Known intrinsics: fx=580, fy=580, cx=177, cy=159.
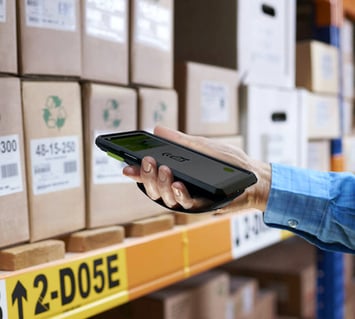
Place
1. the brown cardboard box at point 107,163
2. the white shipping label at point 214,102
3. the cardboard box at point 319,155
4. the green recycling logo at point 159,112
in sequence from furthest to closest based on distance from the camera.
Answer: the cardboard box at point 319,155, the white shipping label at point 214,102, the green recycling logo at point 159,112, the brown cardboard box at point 107,163

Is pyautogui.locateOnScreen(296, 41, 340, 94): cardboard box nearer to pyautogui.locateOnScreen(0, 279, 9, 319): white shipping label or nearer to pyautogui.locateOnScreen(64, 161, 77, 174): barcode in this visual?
pyautogui.locateOnScreen(64, 161, 77, 174): barcode

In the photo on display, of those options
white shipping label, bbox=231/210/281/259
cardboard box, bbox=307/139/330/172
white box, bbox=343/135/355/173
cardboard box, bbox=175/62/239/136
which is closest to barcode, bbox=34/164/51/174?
cardboard box, bbox=175/62/239/136

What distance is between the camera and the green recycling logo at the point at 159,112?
1.02 metres

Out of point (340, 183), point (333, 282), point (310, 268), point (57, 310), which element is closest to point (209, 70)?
point (340, 183)

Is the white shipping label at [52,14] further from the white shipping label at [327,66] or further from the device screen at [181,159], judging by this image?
the white shipping label at [327,66]

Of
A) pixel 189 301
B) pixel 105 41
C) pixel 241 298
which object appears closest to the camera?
pixel 105 41

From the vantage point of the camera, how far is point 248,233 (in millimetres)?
1233

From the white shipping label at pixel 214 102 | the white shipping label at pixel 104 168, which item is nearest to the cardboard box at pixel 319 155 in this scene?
the white shipping label at pixel 214 102

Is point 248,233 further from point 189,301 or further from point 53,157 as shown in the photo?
point 53,157

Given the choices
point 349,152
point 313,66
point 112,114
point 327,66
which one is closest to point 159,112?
point 112,114

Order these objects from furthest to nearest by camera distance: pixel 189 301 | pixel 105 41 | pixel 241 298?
pixel 241 298, pixel 189 301, pixel 105 41

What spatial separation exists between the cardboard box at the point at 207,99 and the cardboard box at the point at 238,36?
0.06 meters

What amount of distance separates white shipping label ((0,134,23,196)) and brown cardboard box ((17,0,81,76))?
0.34 feet

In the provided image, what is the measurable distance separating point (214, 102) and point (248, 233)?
0.29 metres
